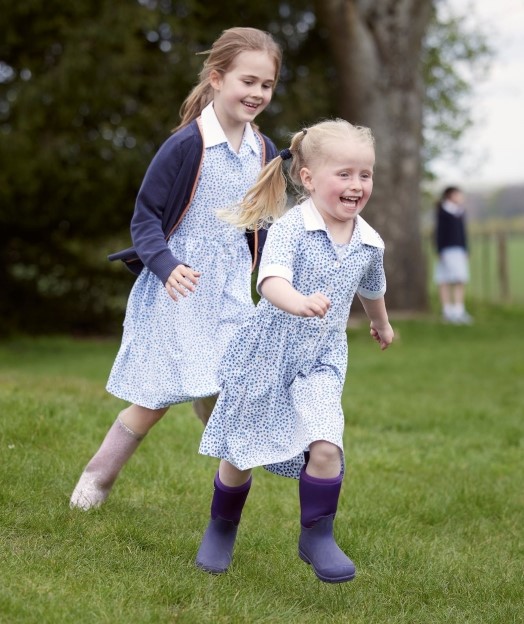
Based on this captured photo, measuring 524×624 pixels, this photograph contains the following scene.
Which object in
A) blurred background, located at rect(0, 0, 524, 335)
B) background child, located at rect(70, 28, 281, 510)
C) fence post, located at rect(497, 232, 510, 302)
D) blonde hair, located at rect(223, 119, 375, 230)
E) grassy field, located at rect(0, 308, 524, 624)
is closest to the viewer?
grassy field, located at rect(0, 308, 524, 624)

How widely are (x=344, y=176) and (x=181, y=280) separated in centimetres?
71

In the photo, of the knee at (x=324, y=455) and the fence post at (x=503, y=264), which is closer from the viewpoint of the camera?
the knee at (x=324, y=455)

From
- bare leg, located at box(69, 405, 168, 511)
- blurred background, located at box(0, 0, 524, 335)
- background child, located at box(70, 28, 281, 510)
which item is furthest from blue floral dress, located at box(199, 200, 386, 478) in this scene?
blurred background, located at box(0, 0, 524, 335)

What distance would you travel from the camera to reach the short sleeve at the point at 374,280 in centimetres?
384

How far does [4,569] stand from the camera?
11.8 ft

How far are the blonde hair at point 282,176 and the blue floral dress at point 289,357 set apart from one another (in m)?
0.18

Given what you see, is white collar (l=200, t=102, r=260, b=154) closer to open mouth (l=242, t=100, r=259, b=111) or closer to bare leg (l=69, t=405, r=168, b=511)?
open mouth (l=242, t=100, r=259, b=111)

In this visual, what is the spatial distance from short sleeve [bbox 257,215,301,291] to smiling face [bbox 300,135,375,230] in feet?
0.46

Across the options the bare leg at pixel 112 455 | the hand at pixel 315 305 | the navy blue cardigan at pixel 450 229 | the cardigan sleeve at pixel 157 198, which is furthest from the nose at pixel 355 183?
the navy blue cardigan at pixel 450 229

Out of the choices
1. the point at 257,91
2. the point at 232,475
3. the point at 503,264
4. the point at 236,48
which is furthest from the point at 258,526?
the point at 503,264

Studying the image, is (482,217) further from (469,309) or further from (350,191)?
(350,191)

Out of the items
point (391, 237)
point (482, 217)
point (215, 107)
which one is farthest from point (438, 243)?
point (482, 217)

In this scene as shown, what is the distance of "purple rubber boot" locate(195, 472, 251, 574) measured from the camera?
3959mm

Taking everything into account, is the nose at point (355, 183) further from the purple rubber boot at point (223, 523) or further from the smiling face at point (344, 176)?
the purple rubber boot at point (223, 523)
